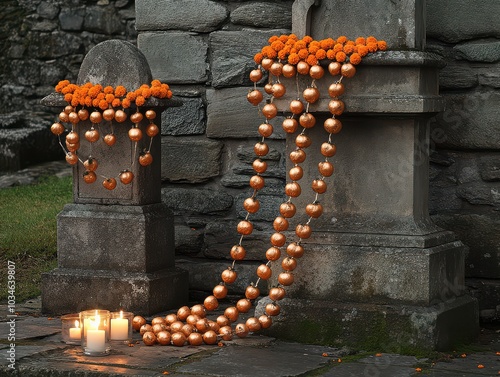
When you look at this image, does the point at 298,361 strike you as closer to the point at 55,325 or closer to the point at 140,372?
the point at 140,372

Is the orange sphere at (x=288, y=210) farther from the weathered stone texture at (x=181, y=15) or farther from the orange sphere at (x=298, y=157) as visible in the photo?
the weathered stone texture at (x=181, y=15)

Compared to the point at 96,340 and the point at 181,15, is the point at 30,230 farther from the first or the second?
the point at 96,340

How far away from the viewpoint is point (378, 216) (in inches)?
194

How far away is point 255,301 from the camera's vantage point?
5.75m

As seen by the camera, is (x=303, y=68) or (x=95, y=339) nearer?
(x=95, y=339)

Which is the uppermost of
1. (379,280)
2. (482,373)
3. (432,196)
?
(432,196)

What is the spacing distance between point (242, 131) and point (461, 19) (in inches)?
51.2

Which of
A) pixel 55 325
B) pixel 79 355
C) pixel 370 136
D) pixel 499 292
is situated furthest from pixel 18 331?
pixel 499 292

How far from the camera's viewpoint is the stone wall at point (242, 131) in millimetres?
5352

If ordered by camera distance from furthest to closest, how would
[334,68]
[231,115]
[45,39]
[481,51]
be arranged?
[45,39] < [231,115] < [481,51] < [334,68]

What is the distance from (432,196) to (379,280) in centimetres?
83

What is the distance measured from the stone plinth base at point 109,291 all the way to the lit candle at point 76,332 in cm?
65

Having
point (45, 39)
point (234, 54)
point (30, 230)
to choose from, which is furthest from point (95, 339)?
point (45, 39)

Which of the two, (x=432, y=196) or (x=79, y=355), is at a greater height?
(x=432, y=196)
